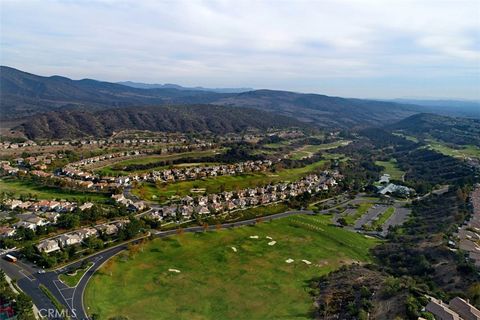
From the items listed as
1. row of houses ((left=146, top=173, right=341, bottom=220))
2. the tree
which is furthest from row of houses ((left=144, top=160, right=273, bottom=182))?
the tree

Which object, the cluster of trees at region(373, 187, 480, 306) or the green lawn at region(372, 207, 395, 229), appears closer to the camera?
the cluster of trees at region(373, 187, 480, 306)

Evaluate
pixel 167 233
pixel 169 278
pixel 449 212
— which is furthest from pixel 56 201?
pixel 449 212

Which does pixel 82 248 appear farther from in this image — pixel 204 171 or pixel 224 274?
pixel 204 171

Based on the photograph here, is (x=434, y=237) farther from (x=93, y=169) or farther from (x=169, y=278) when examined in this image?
(x=93, y=169)

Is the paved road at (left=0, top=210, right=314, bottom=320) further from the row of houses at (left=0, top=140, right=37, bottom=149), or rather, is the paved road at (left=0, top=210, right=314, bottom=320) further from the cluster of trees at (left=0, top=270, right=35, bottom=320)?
the row of houses at (left=0, top=140, right=37, bottom=149)

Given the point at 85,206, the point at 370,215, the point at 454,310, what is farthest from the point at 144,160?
the point at 454,310
